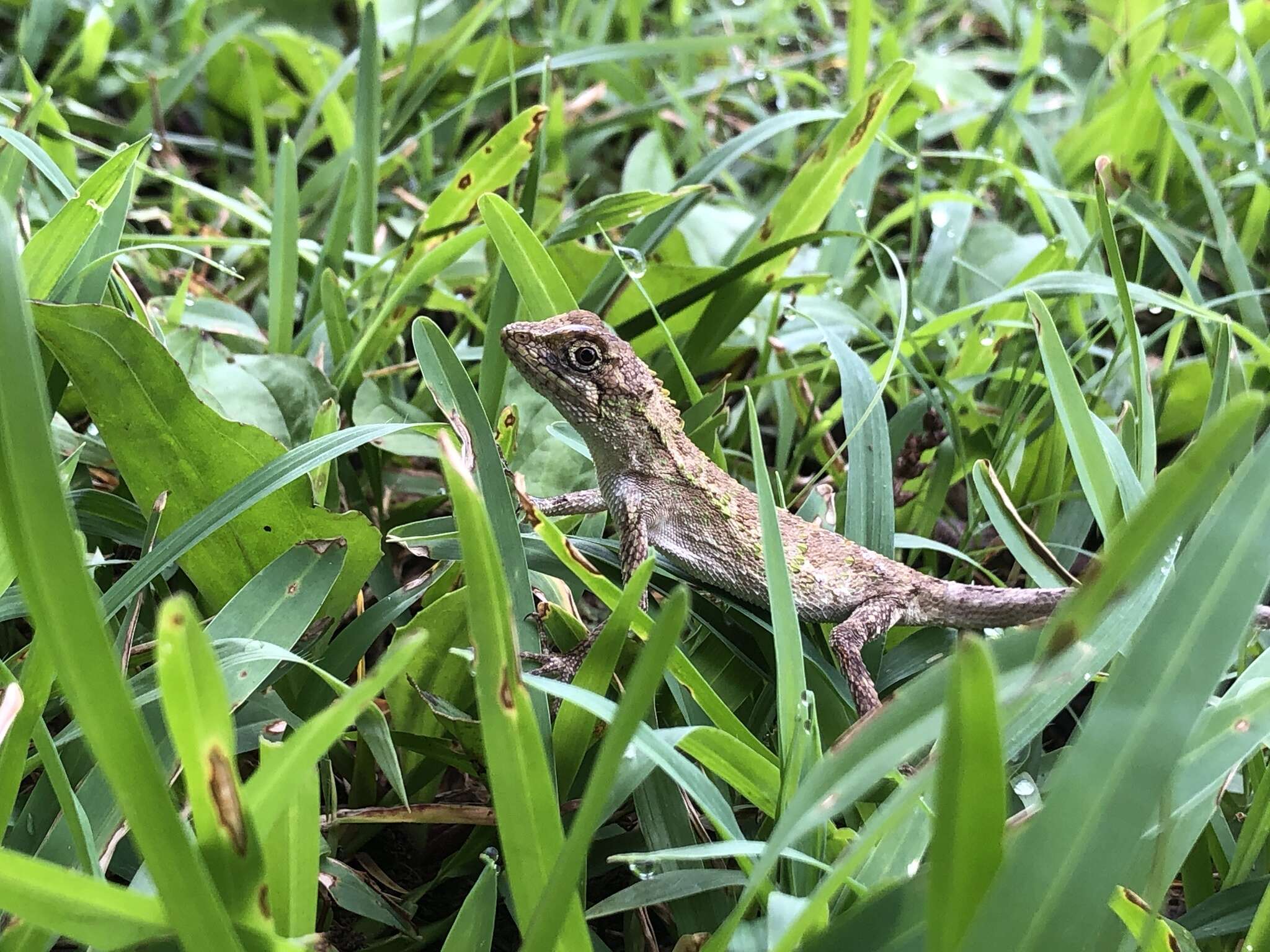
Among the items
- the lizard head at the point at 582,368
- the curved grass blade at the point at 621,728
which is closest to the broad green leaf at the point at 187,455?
the lizard head at the point at 582,368

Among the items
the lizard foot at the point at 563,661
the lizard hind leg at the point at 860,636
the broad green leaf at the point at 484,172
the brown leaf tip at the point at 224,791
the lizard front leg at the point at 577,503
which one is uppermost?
the broad green leaf at the point at 484,172

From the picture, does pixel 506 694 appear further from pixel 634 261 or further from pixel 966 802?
pixel 634 261

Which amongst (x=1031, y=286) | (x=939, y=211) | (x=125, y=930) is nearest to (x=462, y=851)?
(x=125, y=930)

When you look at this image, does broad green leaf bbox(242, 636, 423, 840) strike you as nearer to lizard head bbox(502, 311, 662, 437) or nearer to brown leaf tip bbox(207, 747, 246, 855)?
brown leaf tip bbox(207, 747, 246, 855)

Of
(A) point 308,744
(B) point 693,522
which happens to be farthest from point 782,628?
(B) point 693,522

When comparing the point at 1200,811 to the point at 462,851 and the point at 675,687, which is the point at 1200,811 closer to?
the point at 675,687

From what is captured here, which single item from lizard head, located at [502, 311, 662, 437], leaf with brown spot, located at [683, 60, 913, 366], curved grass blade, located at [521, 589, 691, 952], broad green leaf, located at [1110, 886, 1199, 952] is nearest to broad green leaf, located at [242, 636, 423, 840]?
curved grass blade, located at [521, 589, 691, 952]

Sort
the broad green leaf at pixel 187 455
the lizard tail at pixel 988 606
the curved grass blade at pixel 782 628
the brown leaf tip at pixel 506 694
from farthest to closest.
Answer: the lizard tail at pixel 988 606
the broad green leaf at pixel 187 455
the curved grass blade at pixel 782 628
the brown leaf tip at pixel 506 694

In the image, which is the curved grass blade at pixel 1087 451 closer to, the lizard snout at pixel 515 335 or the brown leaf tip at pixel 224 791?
the lizard snout at pixel 515 335
